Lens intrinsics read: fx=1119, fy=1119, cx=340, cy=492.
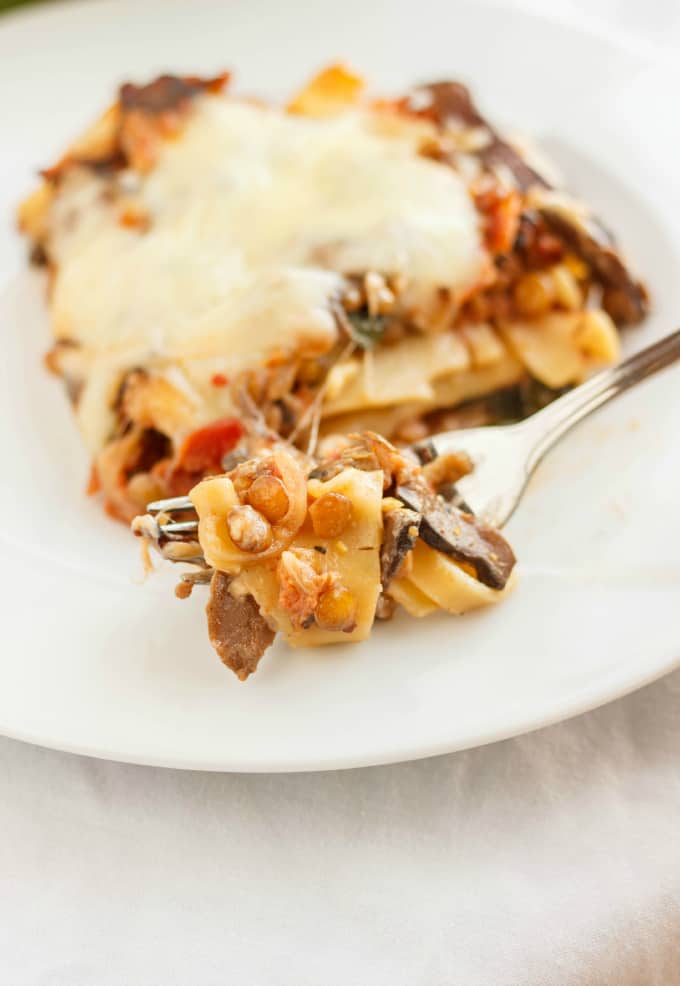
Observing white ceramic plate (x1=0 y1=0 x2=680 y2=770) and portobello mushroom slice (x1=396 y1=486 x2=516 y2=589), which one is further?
portobello mushroom slice (x1=396 y1=486 x2=516 y2=589)

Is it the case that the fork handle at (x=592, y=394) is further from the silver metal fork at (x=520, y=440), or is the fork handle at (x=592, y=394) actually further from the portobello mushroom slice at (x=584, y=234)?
the portobello mushroom slice at (x=584, y=234)

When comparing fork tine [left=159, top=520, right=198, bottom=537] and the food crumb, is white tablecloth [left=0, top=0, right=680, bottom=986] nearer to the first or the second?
the food crumb

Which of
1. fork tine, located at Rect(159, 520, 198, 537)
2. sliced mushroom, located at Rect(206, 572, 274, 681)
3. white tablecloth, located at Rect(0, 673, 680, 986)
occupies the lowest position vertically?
white tablecloth, located at Rect(0, 673, 680, 986)

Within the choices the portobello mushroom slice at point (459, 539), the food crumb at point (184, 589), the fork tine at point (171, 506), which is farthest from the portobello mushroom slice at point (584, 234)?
the food crumb at point (184, 589)

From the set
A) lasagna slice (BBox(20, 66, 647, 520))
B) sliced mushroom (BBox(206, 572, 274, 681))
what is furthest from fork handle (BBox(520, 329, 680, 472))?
sliced mushroom (BBox(206, 572, 274, 681))

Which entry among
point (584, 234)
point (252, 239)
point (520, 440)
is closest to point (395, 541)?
point (520, 440)

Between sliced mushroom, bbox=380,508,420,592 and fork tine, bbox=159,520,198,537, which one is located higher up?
fork tine, bbox=159,520,198,537
